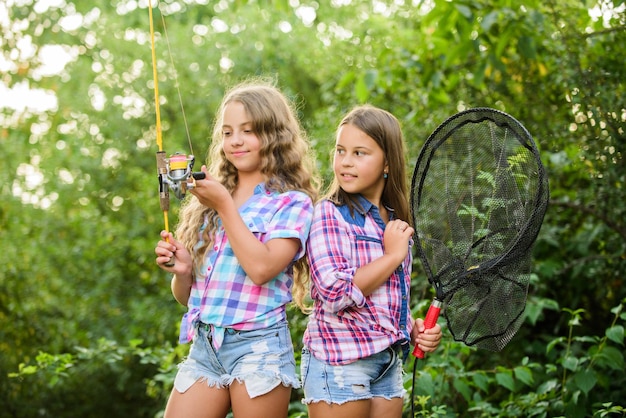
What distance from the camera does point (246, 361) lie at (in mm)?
2613

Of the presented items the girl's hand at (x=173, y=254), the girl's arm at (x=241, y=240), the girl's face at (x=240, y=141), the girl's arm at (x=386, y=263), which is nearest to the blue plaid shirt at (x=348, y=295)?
the girl's arm at (x=386, y=263)

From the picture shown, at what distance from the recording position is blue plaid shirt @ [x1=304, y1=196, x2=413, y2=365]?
2.57m

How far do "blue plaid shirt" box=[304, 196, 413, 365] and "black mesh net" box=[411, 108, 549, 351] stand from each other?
145 millimetres

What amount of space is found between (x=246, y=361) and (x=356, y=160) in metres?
0.72

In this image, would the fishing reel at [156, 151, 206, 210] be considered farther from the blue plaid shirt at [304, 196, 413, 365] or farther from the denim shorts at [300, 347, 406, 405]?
the denim shorts at [300, 347, 406, 405]

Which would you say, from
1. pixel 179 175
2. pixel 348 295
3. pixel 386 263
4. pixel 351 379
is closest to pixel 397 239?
pixel 386 263

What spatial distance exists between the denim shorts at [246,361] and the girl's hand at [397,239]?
1.38 feet

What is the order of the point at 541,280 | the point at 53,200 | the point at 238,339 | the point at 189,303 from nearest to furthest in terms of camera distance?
the point at 238,339, the point at 189,303, the point at 541,280, the point at 53,200

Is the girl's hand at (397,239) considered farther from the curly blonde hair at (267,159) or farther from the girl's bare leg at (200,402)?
the girl's bare leg at (200,402)

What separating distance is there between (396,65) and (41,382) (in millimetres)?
3226

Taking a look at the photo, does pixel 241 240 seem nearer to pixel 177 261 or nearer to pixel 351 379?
pixel 177 261

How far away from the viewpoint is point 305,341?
2.74 metres

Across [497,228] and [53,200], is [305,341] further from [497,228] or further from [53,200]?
[53,200]

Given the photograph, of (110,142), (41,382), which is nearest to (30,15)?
(110,142)
